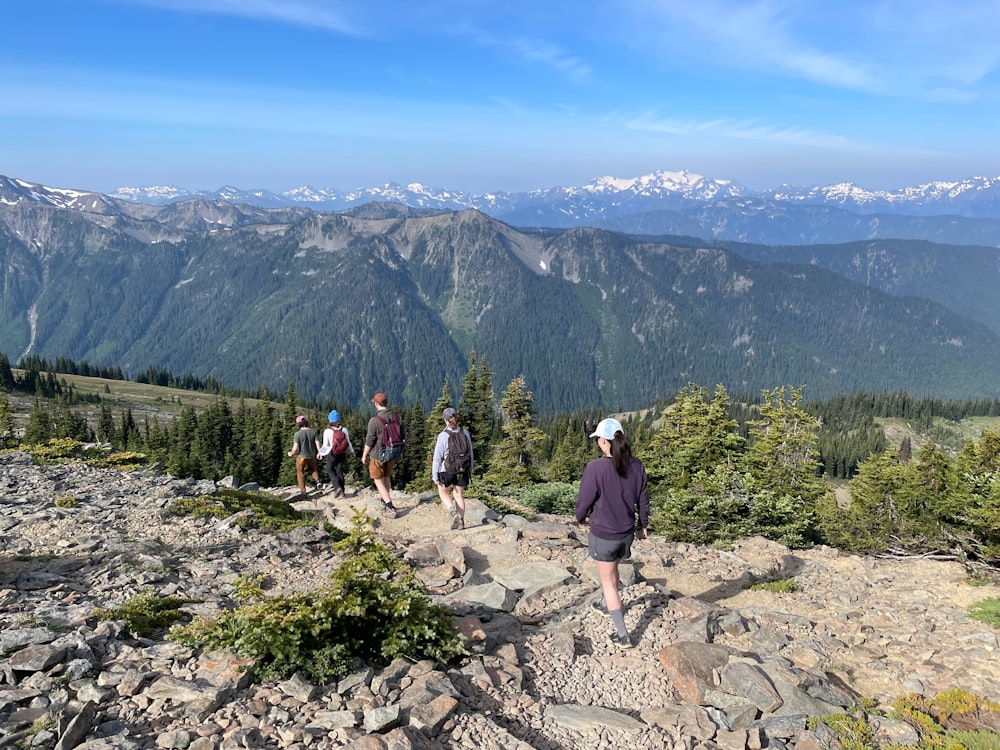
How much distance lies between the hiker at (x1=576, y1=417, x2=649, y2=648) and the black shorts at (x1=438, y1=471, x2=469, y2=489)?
767 centimetres

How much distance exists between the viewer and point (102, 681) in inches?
261

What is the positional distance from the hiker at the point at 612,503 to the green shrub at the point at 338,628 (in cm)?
274

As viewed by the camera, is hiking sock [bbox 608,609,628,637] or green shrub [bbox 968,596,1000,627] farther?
green shrub [bbox 968,596,1000,627]

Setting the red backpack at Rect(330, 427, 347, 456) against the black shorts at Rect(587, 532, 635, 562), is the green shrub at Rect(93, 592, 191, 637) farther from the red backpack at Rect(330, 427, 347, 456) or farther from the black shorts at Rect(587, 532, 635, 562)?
the red backpack at Rect(330, 427, 347, 456)

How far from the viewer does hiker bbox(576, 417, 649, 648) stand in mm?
9312

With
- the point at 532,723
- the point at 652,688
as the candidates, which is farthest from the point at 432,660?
the point at 652,688

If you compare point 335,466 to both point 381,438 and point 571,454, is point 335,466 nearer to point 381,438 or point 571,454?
point 381,438

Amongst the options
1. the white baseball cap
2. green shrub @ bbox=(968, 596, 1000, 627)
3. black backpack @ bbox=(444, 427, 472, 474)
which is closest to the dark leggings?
black backpack @ bbox=(444, 427, 472, 474)

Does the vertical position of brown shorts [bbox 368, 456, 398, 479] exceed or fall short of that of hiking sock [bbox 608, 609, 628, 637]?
it falls short

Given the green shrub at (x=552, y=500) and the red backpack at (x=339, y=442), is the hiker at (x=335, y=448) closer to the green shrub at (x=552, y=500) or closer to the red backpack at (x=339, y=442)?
the red backpack at (x=339, y=442)

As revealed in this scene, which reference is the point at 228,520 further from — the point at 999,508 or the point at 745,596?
the point at 999,508

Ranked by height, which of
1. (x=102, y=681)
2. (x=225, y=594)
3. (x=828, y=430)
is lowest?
(x=828, y=430)

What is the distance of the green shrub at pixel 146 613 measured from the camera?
8.35 metres

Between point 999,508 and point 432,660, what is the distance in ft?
51.2
